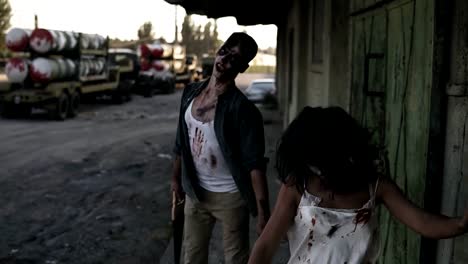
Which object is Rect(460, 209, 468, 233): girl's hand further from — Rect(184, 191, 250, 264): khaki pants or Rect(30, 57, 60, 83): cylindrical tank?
Rect(30, 57, 60, 83): cylindrical tank

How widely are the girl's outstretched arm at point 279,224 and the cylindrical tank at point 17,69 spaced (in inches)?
645

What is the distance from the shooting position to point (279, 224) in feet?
6.57

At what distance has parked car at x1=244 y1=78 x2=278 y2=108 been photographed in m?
20.3

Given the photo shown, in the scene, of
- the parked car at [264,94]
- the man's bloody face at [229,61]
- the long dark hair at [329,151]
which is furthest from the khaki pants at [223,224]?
the parked car at [264,94]

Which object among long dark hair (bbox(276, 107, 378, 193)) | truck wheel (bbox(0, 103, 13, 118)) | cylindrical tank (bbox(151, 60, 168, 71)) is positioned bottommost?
truck wheel (bbox(0, 103, 13, 118))

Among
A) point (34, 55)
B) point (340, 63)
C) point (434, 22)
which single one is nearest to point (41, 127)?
point (34, 55)

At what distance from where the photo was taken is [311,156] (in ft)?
6.24

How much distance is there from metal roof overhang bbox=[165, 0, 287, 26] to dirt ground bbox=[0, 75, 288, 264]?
2744 mm

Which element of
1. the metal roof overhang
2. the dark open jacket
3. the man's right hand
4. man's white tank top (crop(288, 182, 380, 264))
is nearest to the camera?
man's white tank top (crop(288, 182, 380, 264))

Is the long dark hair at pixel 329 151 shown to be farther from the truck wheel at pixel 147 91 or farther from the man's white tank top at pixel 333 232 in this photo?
the truck wheel at pixel 147 91

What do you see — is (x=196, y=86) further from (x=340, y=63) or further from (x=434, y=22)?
(x=340, y=63)

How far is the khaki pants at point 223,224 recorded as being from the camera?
3.21 m

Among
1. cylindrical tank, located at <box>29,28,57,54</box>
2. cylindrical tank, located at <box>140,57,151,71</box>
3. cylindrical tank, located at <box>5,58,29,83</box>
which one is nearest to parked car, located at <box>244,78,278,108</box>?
cylindrical tank, located at <box>29,28,57,54</box>

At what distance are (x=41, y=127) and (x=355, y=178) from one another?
14.9 meters
